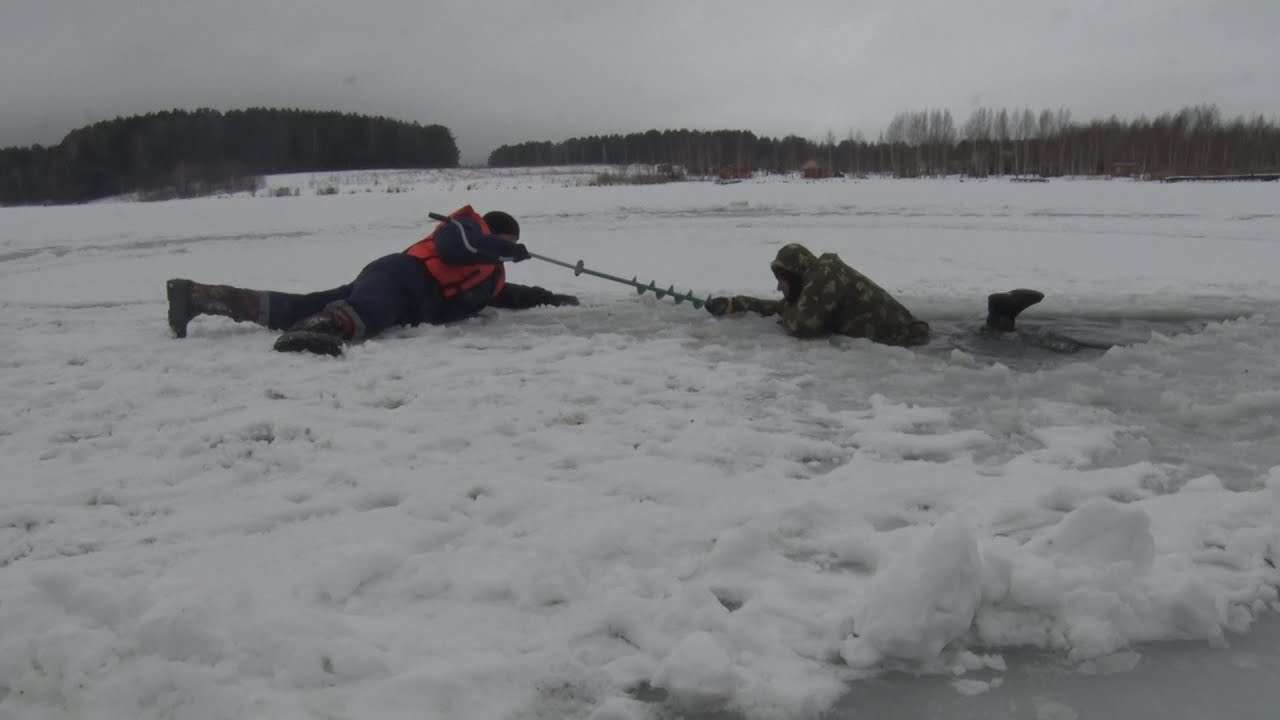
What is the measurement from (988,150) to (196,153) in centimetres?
6826

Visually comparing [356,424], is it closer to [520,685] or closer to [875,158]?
[520,685]

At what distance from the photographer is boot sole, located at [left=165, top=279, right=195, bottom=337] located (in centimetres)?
484

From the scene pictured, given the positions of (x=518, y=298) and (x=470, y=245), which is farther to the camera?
(x=518, y=298)

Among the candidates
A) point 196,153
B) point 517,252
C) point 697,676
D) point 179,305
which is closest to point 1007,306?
point 517,252

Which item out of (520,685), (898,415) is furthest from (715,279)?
(520,685)

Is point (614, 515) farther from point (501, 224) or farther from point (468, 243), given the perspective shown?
point (501, 224)

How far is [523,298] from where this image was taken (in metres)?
6.09

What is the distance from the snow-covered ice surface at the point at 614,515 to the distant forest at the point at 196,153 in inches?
1561

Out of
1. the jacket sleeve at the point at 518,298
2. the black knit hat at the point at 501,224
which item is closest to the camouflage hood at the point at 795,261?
the black knit hat at the point at 501,224

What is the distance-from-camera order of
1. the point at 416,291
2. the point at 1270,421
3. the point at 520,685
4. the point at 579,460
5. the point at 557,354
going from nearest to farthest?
the point at 520,685, the point at 579,460, the point at 1270,421, the point at 557,354, the point at 416,291

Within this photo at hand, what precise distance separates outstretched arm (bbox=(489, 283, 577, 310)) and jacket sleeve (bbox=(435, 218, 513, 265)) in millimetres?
768

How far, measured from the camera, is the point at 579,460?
9.20 feet

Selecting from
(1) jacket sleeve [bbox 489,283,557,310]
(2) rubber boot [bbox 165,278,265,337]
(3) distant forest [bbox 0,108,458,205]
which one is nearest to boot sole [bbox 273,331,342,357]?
(2) rubber boot [bbox 165,278,265,337]

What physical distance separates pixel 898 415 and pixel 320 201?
2025 centimetres
